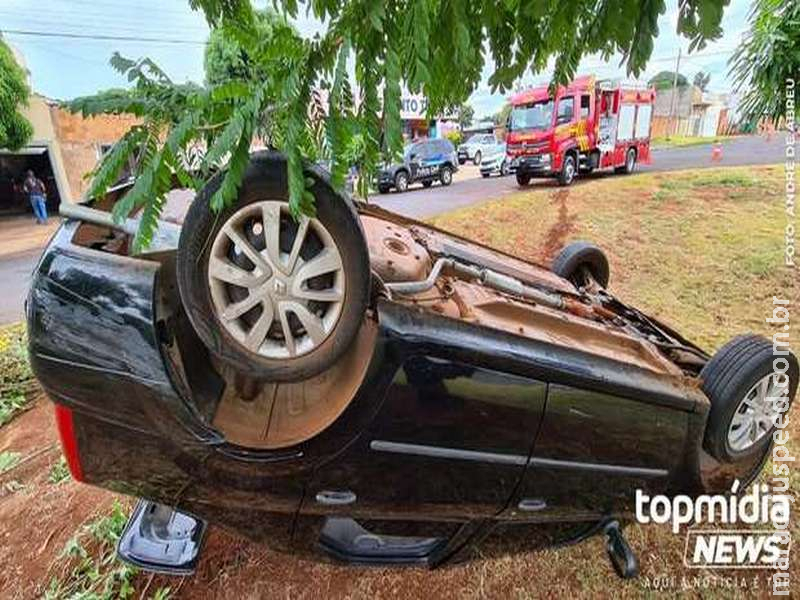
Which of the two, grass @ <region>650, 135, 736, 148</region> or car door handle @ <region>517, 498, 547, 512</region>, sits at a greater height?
car door handle @ <region>517, 498, 547, 512</region>

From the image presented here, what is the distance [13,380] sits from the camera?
4.09 metres

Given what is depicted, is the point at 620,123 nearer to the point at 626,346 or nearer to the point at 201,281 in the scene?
the point at 626,346

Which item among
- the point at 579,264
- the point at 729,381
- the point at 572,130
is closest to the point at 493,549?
the point at 729,381

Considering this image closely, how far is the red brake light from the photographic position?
159 cm

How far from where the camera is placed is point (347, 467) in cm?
167

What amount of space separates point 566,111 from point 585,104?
2.14ft

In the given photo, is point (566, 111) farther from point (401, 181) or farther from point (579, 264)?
point (579, 264)

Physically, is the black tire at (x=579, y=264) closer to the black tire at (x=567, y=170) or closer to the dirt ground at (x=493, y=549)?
the dirt ground at (x=493, y=549)

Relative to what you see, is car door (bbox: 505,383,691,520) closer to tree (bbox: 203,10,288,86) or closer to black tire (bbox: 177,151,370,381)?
black tire (bbox: 177,151,370,381)

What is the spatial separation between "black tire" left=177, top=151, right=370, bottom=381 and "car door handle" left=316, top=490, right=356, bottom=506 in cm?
44

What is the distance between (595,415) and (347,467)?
35.7 inches

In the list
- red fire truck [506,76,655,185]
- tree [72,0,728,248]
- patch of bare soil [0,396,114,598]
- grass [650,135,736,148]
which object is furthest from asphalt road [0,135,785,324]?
grass [650,135,736,148]

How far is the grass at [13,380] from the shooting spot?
3.77 m

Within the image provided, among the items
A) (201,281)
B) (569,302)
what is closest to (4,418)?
(201,281)
